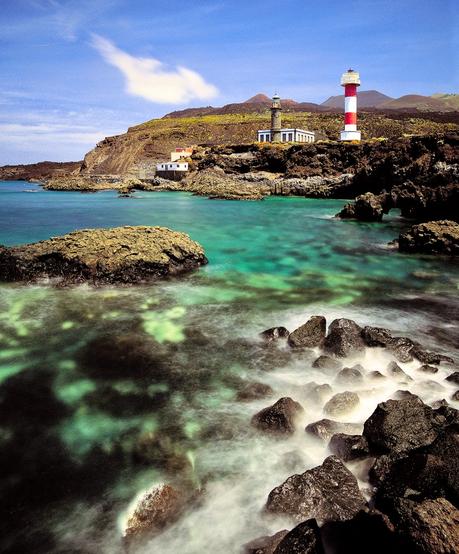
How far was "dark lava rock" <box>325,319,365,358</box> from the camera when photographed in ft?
26.3

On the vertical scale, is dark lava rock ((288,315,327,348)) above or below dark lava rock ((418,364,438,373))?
above

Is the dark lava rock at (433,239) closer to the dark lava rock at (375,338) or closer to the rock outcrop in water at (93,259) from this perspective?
the rock outcrop in water at (93,259)

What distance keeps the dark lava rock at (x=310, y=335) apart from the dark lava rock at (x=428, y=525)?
4893 millimetres

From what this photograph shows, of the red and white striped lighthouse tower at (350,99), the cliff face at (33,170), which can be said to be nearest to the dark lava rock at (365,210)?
the red and white striped lighthouse tower at (350,99)

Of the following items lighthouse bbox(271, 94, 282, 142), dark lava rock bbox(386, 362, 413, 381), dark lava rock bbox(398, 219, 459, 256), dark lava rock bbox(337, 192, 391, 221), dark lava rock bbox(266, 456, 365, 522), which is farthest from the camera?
lighthouse bbox(271, 94, 282, 142)

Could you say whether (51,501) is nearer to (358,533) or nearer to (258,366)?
(358,533)

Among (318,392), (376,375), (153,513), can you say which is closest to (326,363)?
(376,375)

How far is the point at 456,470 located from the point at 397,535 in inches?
40.9

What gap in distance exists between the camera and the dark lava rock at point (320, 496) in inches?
172

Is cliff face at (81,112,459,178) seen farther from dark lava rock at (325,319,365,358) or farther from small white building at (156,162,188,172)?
dark lava rock at (325,319,365,358)

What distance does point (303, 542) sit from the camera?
3594 millimetres

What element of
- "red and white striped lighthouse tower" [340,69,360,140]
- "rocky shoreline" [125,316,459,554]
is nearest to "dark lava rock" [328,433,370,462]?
"rocky shoreline" [125,316,459,554]

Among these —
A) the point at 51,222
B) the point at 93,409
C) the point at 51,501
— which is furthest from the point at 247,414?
the point at 51,222

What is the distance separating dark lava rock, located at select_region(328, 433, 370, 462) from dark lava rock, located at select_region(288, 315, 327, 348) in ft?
10.1
